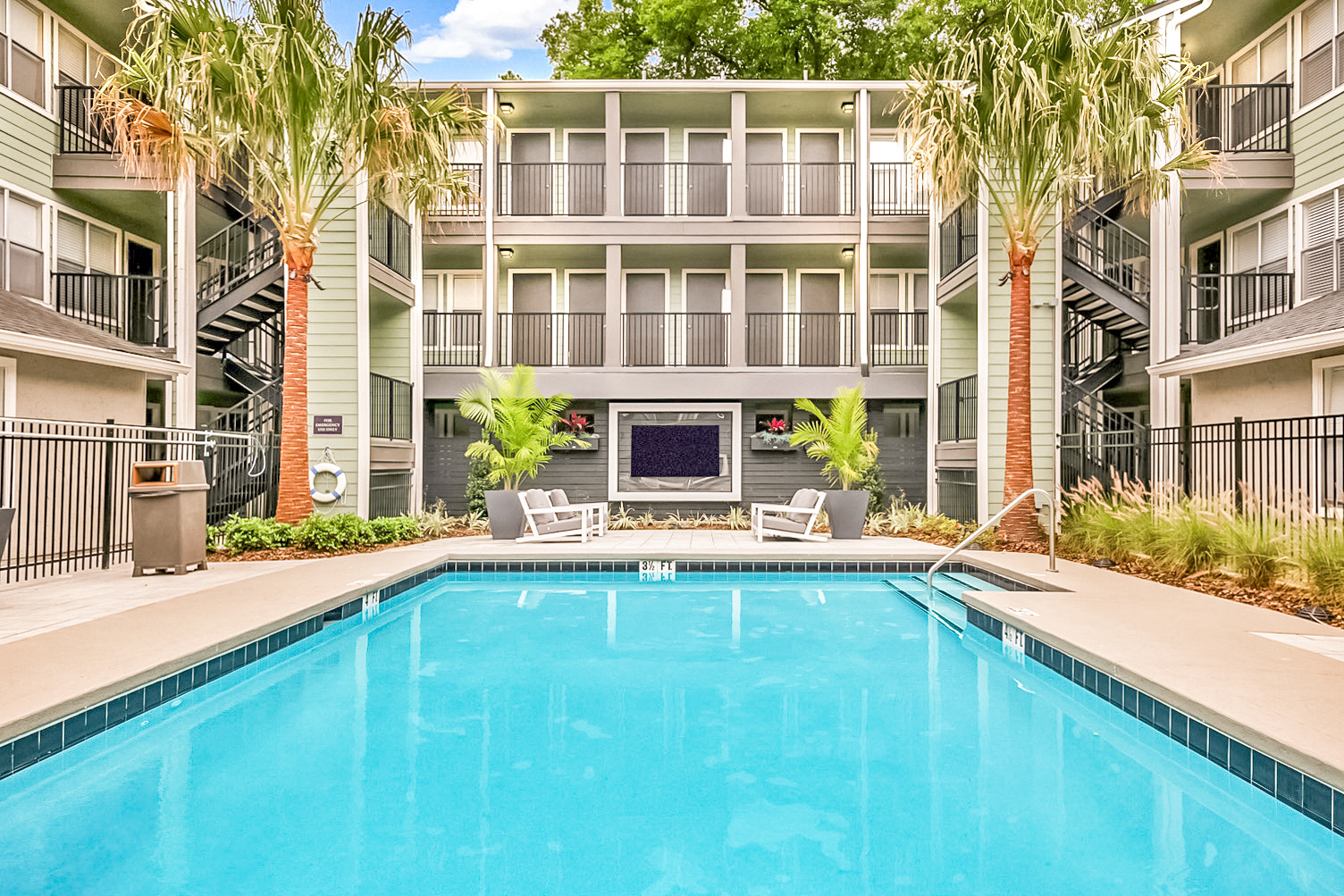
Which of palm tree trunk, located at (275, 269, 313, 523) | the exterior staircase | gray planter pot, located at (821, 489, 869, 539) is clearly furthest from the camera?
gray planter pot, located at (821, 489, 869, 539)

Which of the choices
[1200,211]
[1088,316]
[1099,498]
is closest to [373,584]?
[1099,498]

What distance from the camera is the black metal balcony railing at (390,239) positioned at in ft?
40.8

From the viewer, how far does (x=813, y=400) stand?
1380cm

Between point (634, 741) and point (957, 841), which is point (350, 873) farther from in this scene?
point (957, 841)

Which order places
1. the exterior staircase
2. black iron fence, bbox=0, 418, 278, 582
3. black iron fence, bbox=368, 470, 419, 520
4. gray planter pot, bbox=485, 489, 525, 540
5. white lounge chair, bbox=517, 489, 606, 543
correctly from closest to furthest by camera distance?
1. black iron fence, bbox=0, 418, 278, 582
2. the exterior staircase
3. white lounge chair, bbox=517, 489, 606, 543
4. gray planter pot, bbox=485, 489, 525, 540
5. black iron fence, bbox=368, 470, 419, 520

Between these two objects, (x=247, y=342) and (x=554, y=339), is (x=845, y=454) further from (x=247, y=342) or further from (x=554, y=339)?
(x=247, y=342)

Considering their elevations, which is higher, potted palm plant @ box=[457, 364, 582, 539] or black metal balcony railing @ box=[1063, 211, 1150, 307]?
black metal balcony railing @ box=[1063, 211, 1150, 307]

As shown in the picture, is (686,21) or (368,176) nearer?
(368,176)

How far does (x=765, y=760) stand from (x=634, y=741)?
659 millimetres

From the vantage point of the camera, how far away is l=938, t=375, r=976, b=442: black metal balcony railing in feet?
39.4

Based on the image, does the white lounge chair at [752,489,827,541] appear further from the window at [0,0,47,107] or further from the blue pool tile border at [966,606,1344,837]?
the window at [0,0,47,107]

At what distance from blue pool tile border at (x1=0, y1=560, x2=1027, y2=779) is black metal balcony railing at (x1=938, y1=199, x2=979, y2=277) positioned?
558 centimetres

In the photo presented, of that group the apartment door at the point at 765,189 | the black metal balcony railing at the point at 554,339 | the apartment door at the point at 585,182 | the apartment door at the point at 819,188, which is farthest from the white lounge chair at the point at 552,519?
the apartment door at the point at 819,188

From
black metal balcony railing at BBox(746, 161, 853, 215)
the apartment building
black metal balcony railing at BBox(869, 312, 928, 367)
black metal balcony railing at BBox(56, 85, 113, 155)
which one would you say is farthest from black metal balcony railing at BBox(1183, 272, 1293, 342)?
black metal balcony railing at BBox(56, 85, 113, 155)
